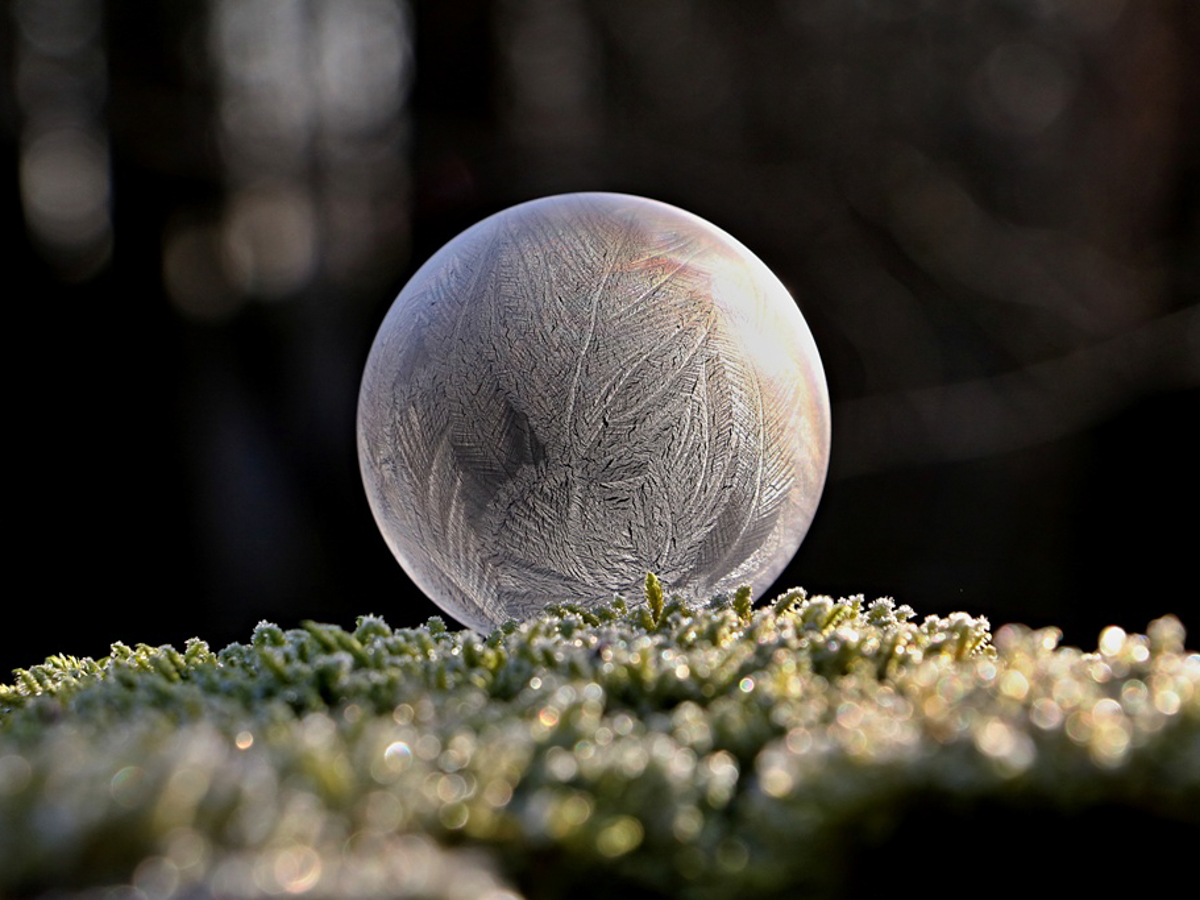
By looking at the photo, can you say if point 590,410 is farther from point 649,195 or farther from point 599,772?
point 649,195

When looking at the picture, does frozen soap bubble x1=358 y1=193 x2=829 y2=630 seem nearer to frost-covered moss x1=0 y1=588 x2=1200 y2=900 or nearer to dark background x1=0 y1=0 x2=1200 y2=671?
frost-covered moss x1=0 y1=588 x2=1200 y2=900

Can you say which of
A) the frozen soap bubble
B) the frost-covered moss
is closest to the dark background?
the frozen soap bubble

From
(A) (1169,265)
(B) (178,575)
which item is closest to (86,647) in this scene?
(B) (178,575)

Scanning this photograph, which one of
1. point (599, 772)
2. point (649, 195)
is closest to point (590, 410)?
point (599, 772)

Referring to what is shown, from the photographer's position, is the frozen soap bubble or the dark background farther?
the dark background

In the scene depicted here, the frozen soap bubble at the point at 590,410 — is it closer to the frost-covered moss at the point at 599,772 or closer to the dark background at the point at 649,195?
the frost-covered moss at the point at 599,772

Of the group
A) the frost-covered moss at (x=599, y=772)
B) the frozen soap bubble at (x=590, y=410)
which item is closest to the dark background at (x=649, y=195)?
the frozen soap bubble at (x=590, y=410)
